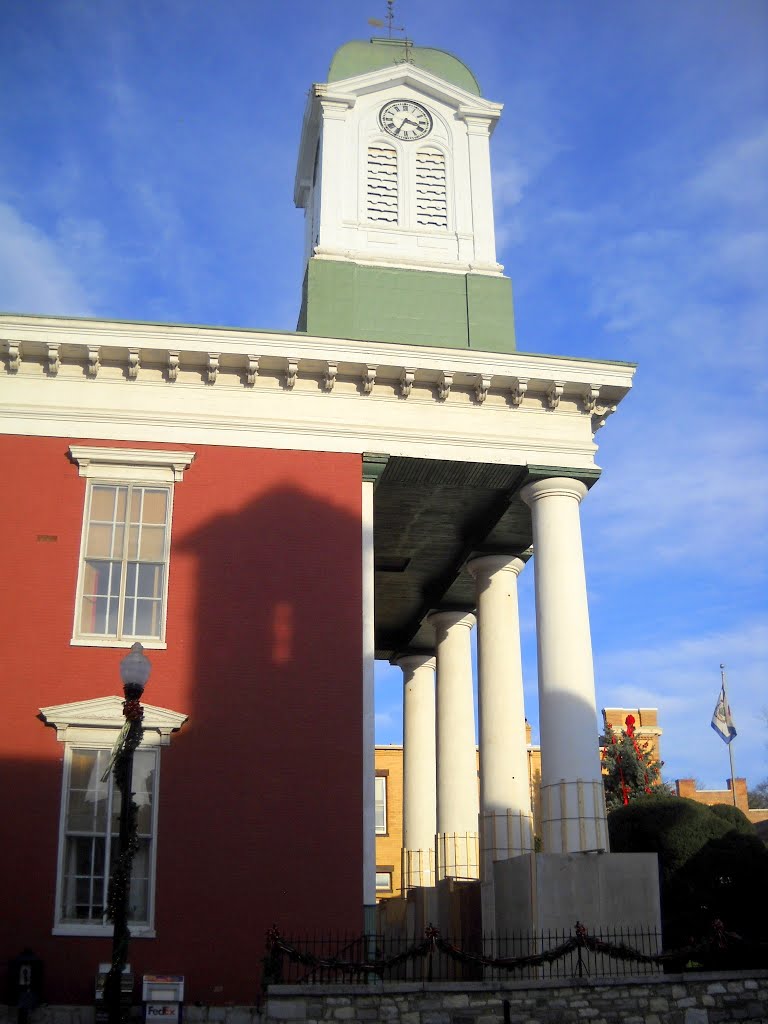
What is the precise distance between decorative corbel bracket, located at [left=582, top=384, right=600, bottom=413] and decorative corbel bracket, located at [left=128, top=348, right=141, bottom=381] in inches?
316

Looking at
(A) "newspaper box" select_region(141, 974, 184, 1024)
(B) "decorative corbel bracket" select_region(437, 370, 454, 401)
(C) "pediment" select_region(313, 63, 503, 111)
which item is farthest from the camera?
(C) "pediment" select_region(313, 63, 503, 111)

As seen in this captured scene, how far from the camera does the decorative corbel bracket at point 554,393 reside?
2094 centimetres

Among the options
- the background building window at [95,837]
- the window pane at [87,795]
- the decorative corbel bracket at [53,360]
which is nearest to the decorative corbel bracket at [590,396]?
the decorative corbel bracket at [53,360]

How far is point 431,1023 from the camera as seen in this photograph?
14.9 m

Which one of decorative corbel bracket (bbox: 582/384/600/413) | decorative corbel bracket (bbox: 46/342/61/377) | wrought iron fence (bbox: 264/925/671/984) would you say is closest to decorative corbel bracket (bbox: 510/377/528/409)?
decorative corbel bracket (bbox: 582/384/600/413)

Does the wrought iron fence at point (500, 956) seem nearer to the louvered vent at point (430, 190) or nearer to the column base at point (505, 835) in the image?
the column base at point (505, 835)

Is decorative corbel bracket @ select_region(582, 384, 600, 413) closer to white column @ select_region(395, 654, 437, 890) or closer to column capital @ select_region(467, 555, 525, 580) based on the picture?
column capital @ select_region(467, 555, 525, 580)

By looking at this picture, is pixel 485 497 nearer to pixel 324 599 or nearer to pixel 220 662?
pixel 324 599

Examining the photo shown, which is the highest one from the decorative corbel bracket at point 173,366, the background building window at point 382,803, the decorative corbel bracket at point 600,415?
the decorative corbel bracket at point 173,366

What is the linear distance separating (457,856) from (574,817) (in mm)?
7600

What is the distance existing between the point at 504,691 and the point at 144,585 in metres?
8.30

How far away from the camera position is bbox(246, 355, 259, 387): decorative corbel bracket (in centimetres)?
2002

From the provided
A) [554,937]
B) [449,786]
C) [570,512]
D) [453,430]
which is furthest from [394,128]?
[554,937]

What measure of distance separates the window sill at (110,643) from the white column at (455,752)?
9.79 metres
